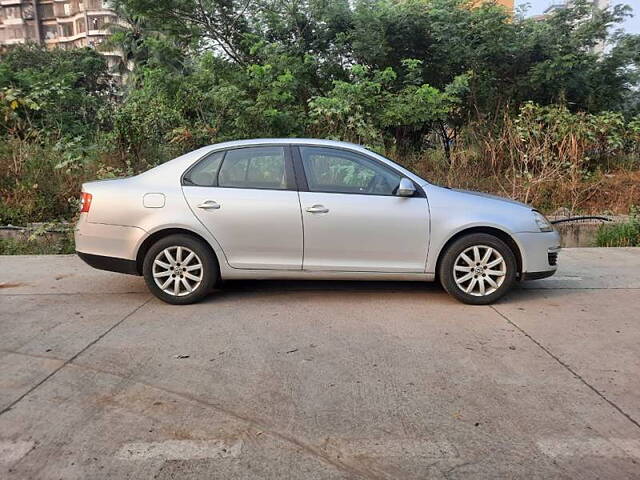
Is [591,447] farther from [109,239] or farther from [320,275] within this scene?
[109,239]

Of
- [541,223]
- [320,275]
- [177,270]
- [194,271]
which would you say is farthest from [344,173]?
[541,223]

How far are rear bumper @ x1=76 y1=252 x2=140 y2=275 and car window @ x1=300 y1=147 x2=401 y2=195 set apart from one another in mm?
1912

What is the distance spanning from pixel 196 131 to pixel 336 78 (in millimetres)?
3772

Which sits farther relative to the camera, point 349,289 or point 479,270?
point 349,289

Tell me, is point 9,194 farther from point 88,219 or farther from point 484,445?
point 484,445

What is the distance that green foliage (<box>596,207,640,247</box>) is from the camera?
8.72 m

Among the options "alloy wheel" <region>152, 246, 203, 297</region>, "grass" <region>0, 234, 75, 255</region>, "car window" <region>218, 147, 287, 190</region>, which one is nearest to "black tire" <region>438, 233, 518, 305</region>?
"car window" <region>218, 147, 287, 190</region>

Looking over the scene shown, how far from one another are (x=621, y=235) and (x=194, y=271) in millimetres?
7055

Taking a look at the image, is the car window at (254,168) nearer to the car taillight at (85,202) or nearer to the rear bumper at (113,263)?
the rear bumper at (113,263)

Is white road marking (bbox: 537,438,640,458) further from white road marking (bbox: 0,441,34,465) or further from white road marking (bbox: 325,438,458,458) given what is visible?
white road marking (bbox: 0,441,34,465)

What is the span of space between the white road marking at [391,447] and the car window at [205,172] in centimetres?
315

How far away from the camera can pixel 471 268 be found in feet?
17.3

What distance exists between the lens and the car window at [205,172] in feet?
17.5

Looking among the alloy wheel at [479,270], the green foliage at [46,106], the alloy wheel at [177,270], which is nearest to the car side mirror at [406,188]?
the alloy wheel at [479,270]
